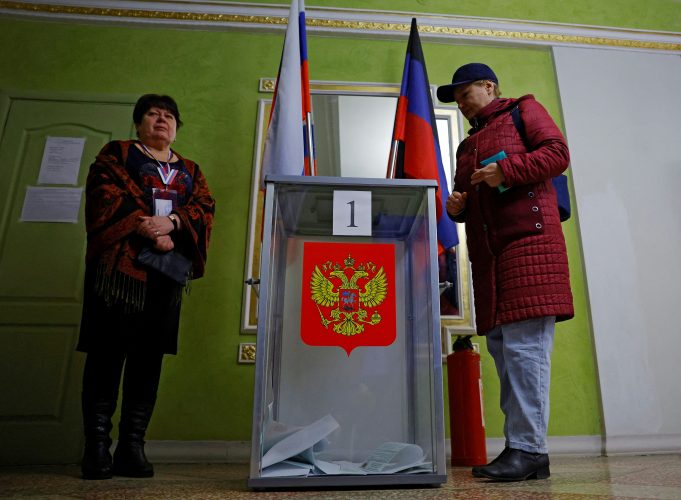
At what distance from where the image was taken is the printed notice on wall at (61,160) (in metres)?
2.50

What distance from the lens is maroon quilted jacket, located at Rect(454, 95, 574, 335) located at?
4.18 feet

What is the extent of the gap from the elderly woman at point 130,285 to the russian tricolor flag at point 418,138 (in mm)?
882

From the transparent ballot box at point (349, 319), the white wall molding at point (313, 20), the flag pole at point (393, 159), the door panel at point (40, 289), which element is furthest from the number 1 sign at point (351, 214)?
the white wall molding at point (313, 20)

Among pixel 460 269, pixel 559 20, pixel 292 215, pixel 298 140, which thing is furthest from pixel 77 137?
pixel 559 20

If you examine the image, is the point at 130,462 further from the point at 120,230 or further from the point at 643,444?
the point at 643,444

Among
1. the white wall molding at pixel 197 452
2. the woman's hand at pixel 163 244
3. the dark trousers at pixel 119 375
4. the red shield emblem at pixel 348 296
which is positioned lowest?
the white wall molding at pixel 197 452

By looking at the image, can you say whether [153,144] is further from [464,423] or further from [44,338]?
[464,423]

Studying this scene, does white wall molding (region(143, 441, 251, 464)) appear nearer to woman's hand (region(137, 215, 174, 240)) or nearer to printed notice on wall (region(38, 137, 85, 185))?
woman's hand (region(137, 215, 174, 240))

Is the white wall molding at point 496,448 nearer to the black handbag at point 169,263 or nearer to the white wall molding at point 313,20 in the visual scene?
the black handbag at point 169,263

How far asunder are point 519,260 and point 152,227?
107cm

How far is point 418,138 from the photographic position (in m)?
2.11

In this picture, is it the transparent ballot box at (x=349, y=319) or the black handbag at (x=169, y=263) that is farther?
the black handbag at (x=169, y=263)

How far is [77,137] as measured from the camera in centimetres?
257

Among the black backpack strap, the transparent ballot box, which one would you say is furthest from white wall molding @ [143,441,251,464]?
the black backpack strap
